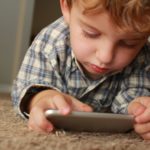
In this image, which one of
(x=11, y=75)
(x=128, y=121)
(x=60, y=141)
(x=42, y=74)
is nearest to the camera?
(x=60, y=141)

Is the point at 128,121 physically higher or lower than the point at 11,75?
higher

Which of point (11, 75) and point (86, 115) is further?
point (11, 75)

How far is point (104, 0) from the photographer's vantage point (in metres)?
0.71

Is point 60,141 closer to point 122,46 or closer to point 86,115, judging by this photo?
point 86,115

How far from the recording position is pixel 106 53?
721mm

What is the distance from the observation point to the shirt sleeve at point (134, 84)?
2.92ft

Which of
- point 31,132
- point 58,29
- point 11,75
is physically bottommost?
point 11,75

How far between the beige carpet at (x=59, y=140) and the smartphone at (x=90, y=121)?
0.01 m

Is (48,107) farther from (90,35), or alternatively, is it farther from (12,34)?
(12,34)

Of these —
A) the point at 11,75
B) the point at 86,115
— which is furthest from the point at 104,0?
the point at 11,75

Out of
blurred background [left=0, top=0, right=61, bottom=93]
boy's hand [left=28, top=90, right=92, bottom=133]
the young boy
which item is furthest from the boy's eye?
blurred background [left=0, top=0, right=61, bottom=93]

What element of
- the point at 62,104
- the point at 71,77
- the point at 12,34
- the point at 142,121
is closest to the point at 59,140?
the point at 62,104

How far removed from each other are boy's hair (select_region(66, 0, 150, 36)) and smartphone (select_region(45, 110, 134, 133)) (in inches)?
6.0

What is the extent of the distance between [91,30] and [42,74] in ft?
0.56
